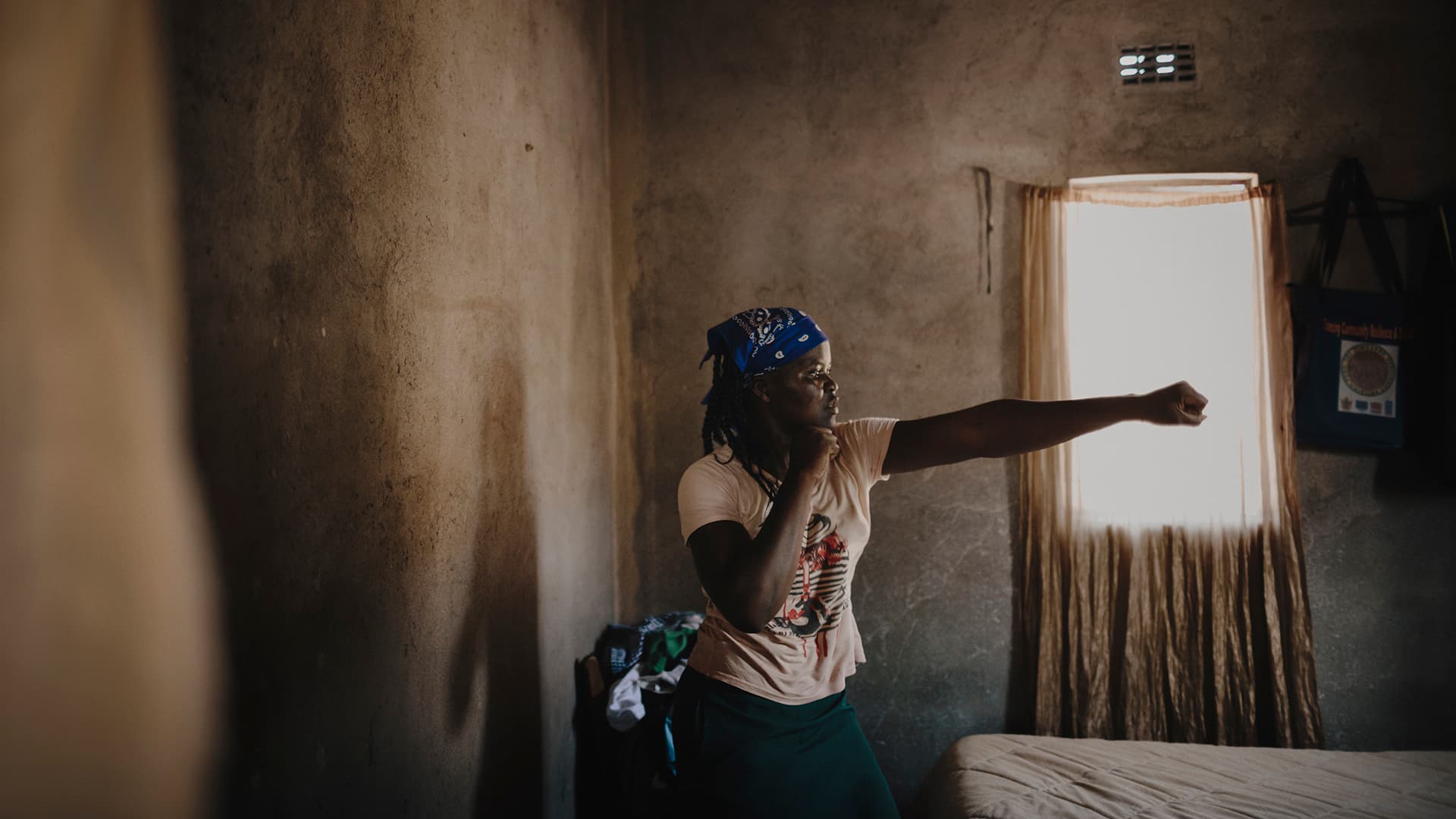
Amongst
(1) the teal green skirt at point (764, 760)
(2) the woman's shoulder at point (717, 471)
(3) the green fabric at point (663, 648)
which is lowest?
(3) the green fabric at point (663, 648)

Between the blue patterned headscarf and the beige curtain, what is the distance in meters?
1.89

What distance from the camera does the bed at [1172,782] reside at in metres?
2.23

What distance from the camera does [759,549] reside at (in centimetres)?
157

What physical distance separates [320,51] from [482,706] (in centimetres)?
147

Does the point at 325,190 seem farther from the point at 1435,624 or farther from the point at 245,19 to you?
the point at 1435,624

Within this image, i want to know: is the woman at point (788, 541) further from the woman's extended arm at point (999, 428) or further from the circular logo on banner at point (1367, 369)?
the circular logo on banner at point (1367, 369)

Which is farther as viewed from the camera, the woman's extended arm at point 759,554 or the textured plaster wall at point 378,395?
the woman's extended arm at point 759,554

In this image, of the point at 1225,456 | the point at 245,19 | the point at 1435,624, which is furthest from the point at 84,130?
the point at 1435,624

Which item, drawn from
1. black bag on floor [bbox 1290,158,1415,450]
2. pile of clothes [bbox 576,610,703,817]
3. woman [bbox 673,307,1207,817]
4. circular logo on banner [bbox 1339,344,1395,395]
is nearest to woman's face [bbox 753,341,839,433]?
woman [bbox 673,307,1207,817]

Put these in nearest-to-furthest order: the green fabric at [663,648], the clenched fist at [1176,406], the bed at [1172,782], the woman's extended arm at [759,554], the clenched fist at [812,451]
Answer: the woman's extended arm at [759,554]
the clenched fist at [812,451]
the clenched fist at [1176,406]
the bed at [1172,782]
the green fabric at [663,648]

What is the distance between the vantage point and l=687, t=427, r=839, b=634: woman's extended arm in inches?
61.2

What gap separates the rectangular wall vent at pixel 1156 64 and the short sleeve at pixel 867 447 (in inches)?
95.0

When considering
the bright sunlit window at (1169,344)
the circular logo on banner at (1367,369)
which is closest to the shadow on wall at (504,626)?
the bright sunlit window at (1169,344)

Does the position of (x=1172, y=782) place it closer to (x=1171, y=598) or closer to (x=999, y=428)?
(x=1171, y=598)
